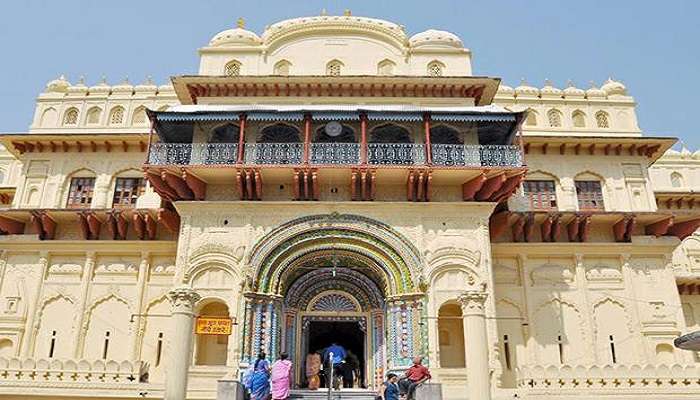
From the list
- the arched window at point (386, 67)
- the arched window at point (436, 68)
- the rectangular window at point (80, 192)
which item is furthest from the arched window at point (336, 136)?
the rectangular window at point (80, 192)

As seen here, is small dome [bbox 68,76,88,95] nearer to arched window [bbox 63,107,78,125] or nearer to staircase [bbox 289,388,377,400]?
arched window [bbox 63,107,78,125]

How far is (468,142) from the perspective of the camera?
58.4 feet

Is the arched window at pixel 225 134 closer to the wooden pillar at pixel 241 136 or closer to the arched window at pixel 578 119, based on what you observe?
the wooden pillar at pixel 241 136

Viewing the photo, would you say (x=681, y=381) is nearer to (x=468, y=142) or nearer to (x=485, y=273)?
(x=485, y=273)

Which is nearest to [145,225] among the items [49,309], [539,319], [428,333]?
[49,309]

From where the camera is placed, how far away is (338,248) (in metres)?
16.3

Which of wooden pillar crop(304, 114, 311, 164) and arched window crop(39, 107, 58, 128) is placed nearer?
wooden pillar crop(304, 114, 311, 164)

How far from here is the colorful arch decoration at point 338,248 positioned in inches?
626

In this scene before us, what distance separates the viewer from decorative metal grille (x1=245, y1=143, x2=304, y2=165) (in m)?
16.7

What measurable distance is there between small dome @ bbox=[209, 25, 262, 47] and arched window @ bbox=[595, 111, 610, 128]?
14.0 m

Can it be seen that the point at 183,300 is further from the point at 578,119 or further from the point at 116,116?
the point at 578,119

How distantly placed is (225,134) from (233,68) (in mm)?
4883

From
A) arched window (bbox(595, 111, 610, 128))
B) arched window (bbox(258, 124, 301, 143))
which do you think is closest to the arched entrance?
arched window (bbox(258, 124, 301, 143))

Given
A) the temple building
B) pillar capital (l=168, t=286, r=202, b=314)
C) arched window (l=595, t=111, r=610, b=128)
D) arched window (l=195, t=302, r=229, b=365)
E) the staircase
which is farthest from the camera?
arched window (l=595, t=111, r=610, b=128)
